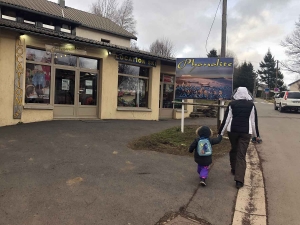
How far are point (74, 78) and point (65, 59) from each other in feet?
2.81

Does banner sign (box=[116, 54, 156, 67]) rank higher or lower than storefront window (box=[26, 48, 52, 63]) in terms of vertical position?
higher

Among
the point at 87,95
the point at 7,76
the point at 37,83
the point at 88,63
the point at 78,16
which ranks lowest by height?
the point at 87,95

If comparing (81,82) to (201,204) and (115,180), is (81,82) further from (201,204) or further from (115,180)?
(201,204)

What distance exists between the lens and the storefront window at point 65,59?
10930 mm

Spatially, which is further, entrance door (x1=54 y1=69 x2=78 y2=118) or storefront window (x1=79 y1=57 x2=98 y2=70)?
storefront window (x1=79 y1=57 x2=98 y2=70)

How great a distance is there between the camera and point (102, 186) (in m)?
4.48

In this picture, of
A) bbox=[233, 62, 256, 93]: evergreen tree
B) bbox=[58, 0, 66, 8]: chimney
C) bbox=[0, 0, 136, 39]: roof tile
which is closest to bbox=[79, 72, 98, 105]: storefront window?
bbox=[0, 0, 136, 39]: roof tile

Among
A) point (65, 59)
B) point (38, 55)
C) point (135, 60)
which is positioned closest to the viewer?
point (38, 55)

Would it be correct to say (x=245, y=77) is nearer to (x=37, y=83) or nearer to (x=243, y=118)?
(x=37, y=83)

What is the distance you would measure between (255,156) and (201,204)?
3.63 m

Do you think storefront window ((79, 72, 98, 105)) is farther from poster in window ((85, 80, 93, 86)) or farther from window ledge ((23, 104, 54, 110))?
window ledge ((23, 104, 54, 110))

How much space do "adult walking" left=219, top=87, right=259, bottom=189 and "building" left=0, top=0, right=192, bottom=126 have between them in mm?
7557

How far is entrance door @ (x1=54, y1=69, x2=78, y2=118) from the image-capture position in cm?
1110

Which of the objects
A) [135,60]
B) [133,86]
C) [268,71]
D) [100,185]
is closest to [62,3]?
[135,60]
